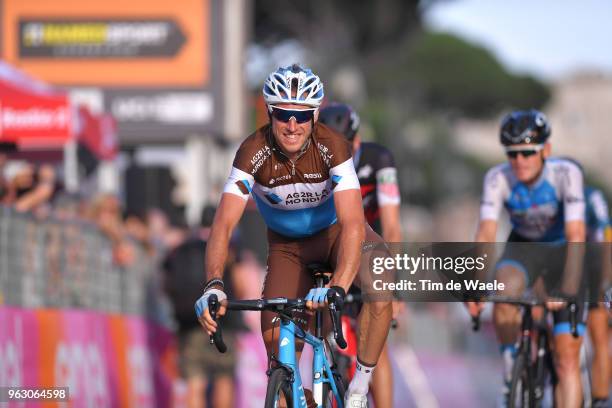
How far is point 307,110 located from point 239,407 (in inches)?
298

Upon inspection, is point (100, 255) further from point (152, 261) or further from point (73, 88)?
point (73, 88)

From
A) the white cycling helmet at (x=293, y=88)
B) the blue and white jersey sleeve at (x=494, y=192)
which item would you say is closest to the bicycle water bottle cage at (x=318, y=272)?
the white cycling helmet at (x=293, y=88)

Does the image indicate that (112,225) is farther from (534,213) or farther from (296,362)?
(296,362)

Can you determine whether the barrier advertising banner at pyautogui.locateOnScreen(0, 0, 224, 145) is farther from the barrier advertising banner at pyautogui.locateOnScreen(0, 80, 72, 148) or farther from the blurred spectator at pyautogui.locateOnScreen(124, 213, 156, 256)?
the barrier advertising banner at pyautogui.locateOnScreen(0, 80, 72, 148)

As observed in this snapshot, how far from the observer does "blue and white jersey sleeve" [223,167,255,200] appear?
726 centimetres

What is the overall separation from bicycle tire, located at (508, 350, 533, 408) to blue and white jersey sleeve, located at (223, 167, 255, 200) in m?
2.79

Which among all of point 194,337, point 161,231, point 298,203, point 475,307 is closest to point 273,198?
point 298,203

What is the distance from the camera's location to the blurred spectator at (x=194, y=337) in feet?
41.0

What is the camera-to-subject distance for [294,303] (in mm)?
6793

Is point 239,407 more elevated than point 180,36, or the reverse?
point 180,36

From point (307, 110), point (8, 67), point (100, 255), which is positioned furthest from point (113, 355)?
point (307, 110)

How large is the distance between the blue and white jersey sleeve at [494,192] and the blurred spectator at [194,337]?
3.60 meters

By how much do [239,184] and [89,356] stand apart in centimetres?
487

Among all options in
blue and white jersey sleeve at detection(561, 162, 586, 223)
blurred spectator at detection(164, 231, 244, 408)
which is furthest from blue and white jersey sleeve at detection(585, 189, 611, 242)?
blurred spectator at detection(164, 231, 244, 408)
